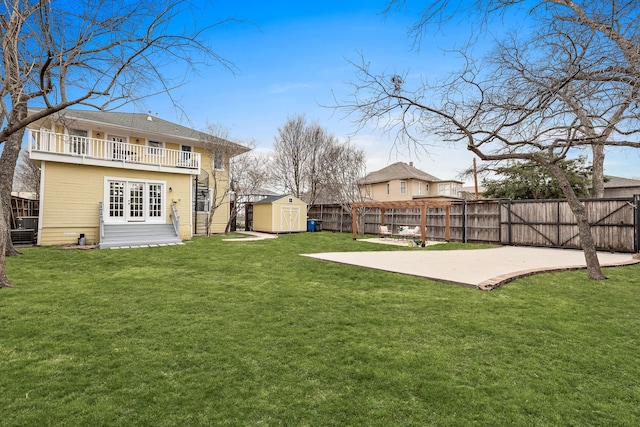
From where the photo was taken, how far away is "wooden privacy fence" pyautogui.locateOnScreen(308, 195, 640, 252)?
11118mm

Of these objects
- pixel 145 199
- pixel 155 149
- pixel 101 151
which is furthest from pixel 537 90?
pixel 155 149

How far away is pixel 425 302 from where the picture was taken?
4887 mm

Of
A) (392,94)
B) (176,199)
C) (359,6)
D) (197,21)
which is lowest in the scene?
(176,199)

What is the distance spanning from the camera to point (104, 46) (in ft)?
14.7

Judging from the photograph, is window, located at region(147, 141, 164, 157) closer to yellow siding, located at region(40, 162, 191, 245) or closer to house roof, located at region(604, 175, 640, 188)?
yellow siding, located at region(40, 162, 191, 245)

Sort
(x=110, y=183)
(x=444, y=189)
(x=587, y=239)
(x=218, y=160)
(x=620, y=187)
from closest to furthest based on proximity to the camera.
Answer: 1. (x=587, y=239)
2. (x=110, y=183)
3. (x=218, y=160)
4. (x=620, y=187)
5. (x=444, y=189)

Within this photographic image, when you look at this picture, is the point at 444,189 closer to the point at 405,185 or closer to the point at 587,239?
the point at 405,185

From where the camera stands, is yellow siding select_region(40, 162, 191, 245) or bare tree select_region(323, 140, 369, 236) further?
bare tree select_region(323, 140, 369, 236)

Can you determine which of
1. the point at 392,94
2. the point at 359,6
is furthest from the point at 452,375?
the point at 359,6

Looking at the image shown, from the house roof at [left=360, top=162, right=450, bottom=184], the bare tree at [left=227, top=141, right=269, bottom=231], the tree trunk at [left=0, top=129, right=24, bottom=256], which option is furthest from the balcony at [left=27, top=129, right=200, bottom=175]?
the house roof at [left=360, top=162, right=450, bottom=184]

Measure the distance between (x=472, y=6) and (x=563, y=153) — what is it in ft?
10.4

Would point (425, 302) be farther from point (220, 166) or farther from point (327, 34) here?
point (220, 166)

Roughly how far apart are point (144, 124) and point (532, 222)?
62.8 feet

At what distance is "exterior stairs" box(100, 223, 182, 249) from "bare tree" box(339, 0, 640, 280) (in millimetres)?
10278
